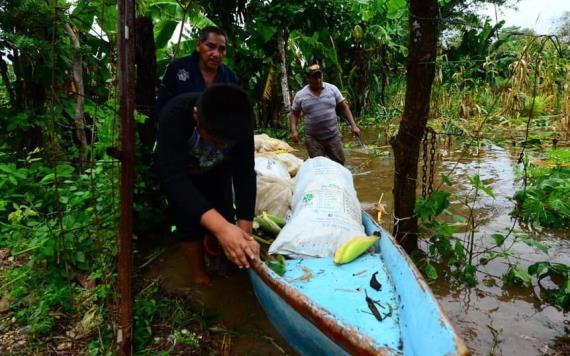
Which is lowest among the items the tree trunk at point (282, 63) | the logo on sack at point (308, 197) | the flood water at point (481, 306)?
the flood water at point (481, 306)

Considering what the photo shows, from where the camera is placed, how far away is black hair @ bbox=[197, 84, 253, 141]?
5.64 ft

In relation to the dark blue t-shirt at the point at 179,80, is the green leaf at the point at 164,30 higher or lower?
higher

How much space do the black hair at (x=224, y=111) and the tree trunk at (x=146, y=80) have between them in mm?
1417

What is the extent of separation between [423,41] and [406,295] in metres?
1.53

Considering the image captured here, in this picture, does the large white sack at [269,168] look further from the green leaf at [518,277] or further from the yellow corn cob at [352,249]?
the green leaf at [518,277]

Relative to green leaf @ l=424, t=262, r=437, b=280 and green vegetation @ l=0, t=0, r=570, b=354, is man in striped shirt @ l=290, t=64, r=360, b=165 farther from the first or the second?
green leaf @ l=424, t=262, r=437, b=280

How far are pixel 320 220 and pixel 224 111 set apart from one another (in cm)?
98

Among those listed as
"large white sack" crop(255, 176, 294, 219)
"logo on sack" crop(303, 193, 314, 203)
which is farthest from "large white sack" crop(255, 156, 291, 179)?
"logo on sack" crop(303, 193, 314, 203)

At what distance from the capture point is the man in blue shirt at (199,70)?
2.65 meters

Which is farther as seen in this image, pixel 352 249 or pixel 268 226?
pixel 268 226

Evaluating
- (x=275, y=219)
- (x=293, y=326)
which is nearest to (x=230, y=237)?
(x=293, y=326)

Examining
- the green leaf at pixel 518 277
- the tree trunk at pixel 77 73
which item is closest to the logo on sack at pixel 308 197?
the green leaf at pixel 518 277

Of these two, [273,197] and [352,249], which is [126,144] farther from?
[273,197]

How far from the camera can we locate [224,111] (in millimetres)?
1727
